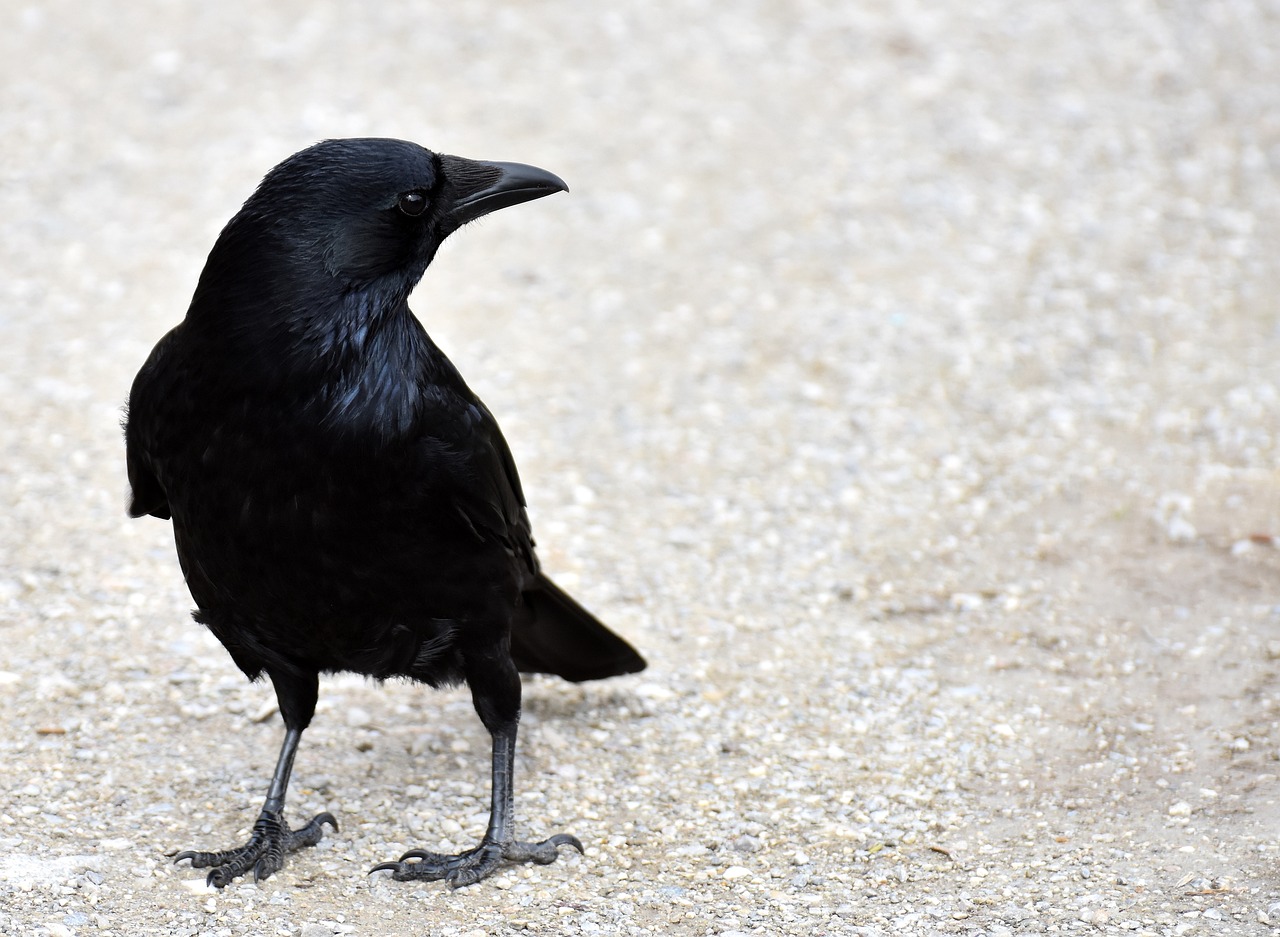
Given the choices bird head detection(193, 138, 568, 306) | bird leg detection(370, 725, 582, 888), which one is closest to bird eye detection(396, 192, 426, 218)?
bird head detection(193, 138, 568, 306)

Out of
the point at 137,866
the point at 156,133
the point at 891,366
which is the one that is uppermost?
A: the point at 156,133

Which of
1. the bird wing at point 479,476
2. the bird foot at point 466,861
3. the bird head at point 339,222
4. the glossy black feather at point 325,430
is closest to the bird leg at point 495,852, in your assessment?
the bird foot at point 466,861

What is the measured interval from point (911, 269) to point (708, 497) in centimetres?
253

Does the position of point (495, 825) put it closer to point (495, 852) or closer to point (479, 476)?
point (495, 852)

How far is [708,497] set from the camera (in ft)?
21.5

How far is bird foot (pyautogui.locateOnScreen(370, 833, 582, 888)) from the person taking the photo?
166 inches

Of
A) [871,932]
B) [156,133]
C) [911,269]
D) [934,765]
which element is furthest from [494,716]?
[156,133]

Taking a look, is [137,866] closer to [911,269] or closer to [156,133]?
[911,269]

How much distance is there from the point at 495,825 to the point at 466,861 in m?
0.14

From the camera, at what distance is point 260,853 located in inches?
167

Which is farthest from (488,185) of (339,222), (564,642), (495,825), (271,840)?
(271,840)

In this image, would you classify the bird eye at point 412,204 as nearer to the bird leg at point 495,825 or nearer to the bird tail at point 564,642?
the bird leg at point 495,825

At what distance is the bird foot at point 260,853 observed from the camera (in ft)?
13.6

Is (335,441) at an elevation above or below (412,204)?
below
